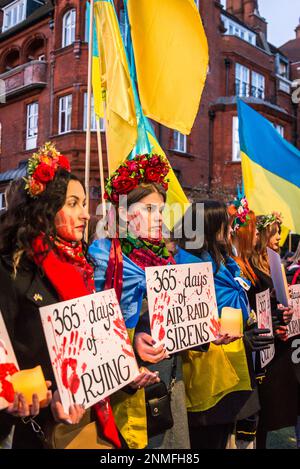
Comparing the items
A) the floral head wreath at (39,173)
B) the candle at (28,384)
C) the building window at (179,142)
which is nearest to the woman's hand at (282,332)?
the floral head wreath at (39,173)

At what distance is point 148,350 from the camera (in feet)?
6.98

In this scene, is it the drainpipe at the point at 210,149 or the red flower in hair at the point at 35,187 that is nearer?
the red flower in hair at the point at 35,187

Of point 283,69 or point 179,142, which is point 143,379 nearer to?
point 179,142

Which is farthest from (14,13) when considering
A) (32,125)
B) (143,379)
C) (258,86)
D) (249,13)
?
(143,379)

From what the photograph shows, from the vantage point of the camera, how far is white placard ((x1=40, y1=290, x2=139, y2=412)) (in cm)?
166

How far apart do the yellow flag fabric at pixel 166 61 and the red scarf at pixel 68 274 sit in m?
3.22

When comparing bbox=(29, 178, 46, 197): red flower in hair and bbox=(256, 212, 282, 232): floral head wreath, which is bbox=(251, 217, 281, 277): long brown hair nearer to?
bbox=(256, 212, 282, 232): floral head wreath

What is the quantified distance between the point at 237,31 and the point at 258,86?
2779 millimetres

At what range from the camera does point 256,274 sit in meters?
3.48

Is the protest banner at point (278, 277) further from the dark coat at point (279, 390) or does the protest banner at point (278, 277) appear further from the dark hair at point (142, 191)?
the dark hair at point (142, 191)

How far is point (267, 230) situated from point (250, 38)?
2215cm

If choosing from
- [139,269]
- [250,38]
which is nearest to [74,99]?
[250,38]

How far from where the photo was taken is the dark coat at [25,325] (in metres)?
1.86

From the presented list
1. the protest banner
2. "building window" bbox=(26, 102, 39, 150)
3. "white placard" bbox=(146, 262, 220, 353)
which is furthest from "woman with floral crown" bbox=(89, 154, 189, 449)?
"building window" bbox=(26, 102, 39, 150)
